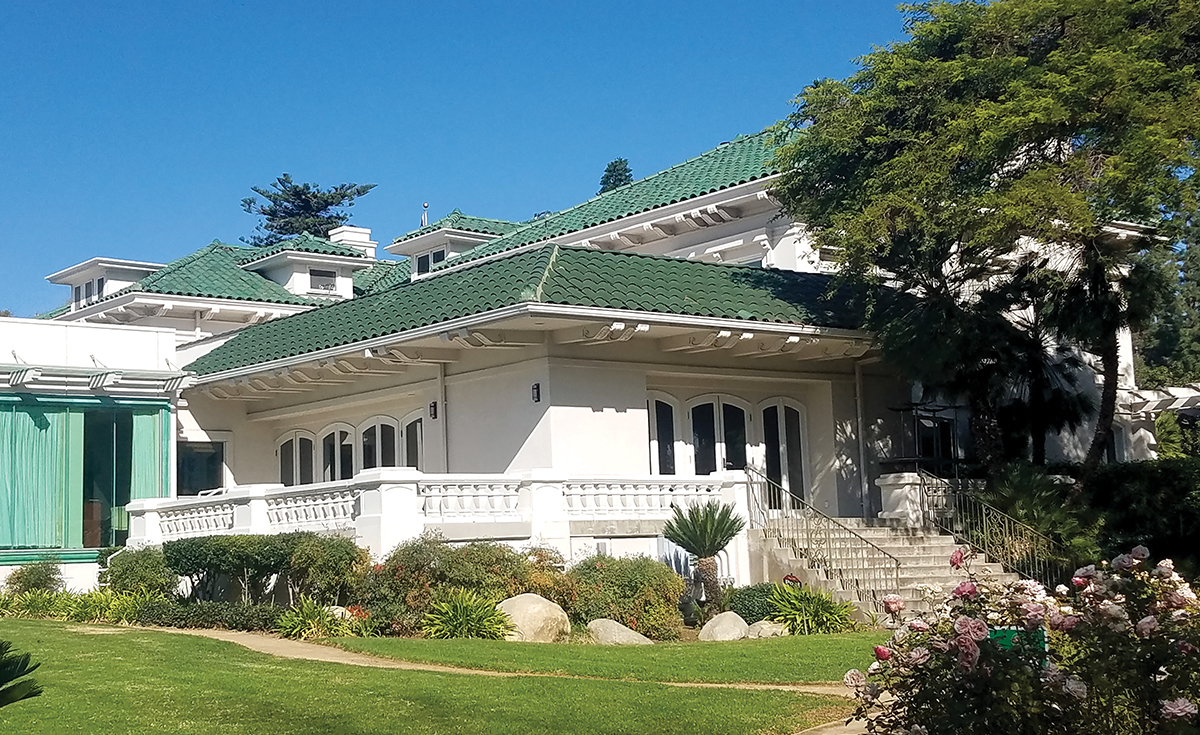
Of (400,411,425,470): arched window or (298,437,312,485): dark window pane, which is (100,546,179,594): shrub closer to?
(400,411,425,470): arched window

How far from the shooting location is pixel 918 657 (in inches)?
326

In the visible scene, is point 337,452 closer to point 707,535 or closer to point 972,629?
point 707,535

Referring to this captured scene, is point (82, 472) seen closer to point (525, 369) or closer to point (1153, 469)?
point (525, 369)

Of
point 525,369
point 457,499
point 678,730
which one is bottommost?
point 678,730

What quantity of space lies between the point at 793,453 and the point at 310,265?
21.1 metres

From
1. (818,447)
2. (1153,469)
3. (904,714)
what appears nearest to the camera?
(904,714)

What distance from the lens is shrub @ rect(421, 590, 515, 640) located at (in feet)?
53.0

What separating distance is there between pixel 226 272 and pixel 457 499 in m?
22.3

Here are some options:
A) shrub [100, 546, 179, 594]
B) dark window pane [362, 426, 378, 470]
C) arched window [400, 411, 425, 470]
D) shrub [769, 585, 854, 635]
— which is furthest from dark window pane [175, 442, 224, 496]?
shrub [769, 585, 854, 635]

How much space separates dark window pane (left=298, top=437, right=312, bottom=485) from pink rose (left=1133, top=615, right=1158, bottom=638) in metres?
22.1

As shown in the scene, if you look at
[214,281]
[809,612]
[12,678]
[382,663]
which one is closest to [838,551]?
[809,612]

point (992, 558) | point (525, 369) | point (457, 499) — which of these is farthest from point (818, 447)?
point (457, 499)

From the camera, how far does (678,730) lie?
392 inches

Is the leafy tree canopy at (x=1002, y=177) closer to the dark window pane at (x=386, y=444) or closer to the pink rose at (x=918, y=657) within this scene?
the dark window pane at (x=386, y=444)
